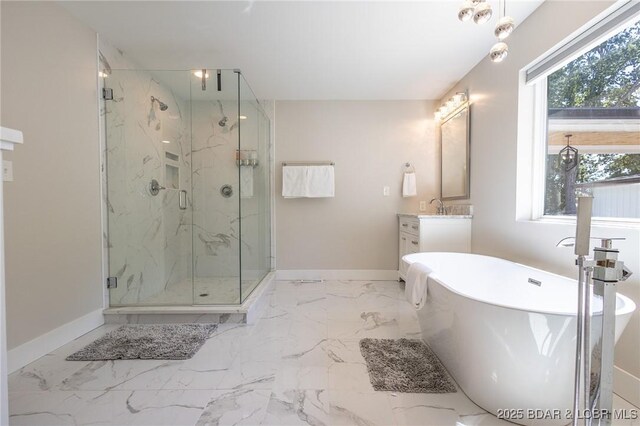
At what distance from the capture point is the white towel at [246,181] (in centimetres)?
274

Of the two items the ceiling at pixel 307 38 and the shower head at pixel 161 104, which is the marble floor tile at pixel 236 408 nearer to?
the ceiling at pixel 307 38

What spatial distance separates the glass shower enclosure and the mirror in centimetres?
220

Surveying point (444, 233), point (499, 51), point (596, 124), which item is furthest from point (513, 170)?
point (499, 51)

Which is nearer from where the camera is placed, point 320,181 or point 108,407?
point 108,407

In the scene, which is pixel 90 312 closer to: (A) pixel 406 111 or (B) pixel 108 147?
(B) pixel 108 147

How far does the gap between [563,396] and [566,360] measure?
172 mm

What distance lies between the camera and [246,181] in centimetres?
283

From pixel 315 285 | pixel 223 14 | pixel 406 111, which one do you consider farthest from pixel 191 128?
pixel 406 111

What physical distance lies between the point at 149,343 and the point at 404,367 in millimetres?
1666

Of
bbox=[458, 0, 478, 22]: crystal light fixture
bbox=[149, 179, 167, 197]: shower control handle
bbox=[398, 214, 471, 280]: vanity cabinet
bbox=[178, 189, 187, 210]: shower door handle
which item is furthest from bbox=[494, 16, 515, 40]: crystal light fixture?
bbox=[149, 179, 167, 197]: shower control handle

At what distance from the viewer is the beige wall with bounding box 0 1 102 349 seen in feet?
5.20

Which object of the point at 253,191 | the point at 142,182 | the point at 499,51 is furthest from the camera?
the point at 253,191

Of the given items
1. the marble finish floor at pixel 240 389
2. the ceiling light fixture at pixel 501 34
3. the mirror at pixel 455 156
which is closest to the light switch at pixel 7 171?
the marble finish floor at pixel 240 389

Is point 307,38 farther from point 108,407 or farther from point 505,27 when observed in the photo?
point 108,407
